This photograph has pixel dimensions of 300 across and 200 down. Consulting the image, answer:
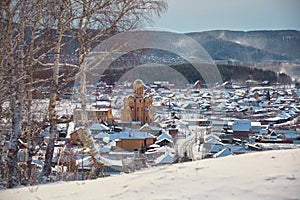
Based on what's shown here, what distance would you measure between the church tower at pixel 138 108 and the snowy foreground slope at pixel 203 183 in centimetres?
1209

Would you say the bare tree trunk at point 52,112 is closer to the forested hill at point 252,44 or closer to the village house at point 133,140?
the forested hill at point 252,44

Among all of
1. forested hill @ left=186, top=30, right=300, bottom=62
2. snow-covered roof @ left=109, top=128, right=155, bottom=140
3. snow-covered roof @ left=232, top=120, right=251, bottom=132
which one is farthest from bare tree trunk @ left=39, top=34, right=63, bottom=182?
snow-covered roof @ left=232, top=120, right=251, bottom=132

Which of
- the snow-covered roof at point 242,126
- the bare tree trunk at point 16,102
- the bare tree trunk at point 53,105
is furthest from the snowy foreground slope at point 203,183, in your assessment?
the snow-covered roof at point 242,126

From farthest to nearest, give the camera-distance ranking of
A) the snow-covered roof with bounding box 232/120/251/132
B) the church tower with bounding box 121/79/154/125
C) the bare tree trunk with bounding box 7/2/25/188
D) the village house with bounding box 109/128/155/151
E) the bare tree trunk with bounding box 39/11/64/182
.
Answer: the church tower with bounding box 121/79/154/125 < the snow-covered roof with bounding box 232/120/251/132 < the village house with bounding box 109/128/155/151 < the bare tree trunk with bounding box 39/11/64/182 < the bare tree trunk with bounding box 7/2/25/188

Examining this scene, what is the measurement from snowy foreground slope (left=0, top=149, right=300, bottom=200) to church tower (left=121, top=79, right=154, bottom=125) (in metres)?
12.1

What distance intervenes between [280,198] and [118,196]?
126 cm

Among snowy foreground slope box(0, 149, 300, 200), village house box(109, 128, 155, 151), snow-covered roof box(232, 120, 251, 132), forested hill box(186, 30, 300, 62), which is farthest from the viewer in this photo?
snow-covered roof box(232, 120, 251, 132)

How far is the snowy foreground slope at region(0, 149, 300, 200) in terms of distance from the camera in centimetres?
284

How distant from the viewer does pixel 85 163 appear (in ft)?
19.8

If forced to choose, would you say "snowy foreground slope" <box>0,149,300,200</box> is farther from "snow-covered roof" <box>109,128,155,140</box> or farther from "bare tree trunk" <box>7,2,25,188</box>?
"snow-covered roof" <box>109,128,155,140</box>

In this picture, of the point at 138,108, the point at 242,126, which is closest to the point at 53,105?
the point at 242,126

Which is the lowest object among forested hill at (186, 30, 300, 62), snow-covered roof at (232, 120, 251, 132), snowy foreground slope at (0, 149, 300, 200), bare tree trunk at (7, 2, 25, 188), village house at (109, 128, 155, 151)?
village house at (109, 128, 155, 151)

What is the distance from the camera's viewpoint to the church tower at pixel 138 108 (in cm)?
1595

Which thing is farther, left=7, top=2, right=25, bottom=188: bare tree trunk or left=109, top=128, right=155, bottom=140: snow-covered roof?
left=109, top=128, right=155, bottom=140: snow-covered roof
